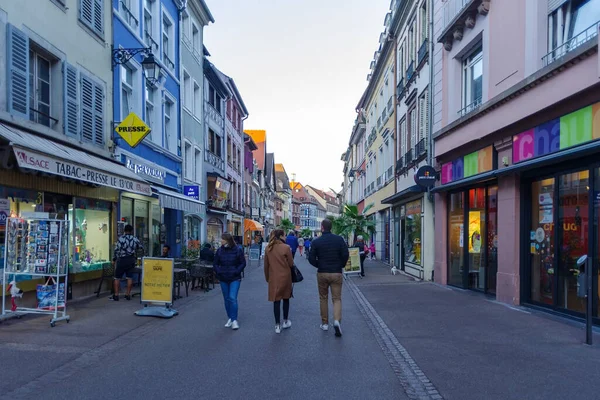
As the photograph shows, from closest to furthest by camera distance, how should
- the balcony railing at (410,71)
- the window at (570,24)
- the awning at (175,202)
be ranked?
the window at (570,24) → the awning at (175,202) → the balcony railing at (410,71)

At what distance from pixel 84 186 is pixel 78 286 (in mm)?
2228

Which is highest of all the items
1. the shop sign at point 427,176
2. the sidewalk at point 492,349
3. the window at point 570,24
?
the window at point 570,24

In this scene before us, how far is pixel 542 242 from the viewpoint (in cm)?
974

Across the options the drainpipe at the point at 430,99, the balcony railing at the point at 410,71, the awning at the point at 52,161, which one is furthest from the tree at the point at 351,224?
the awning at the point at 52,161

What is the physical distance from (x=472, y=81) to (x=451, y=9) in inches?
91.4

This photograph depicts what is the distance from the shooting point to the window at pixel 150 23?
16.5 m

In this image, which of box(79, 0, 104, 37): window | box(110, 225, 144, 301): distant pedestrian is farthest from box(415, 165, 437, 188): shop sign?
box(79, 0, 104, 37): window

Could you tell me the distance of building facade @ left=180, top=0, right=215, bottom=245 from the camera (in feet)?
70.7

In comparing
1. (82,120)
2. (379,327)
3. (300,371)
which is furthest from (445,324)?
(82,120)

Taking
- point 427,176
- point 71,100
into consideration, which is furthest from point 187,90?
point 427,176

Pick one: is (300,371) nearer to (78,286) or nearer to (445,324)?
(445,324)

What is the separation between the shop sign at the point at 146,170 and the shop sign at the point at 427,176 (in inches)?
315

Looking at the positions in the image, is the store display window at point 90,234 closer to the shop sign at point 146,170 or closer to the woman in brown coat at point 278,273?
the shop sign at point 146,170

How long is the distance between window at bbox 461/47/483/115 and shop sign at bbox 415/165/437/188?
6.03 feet
